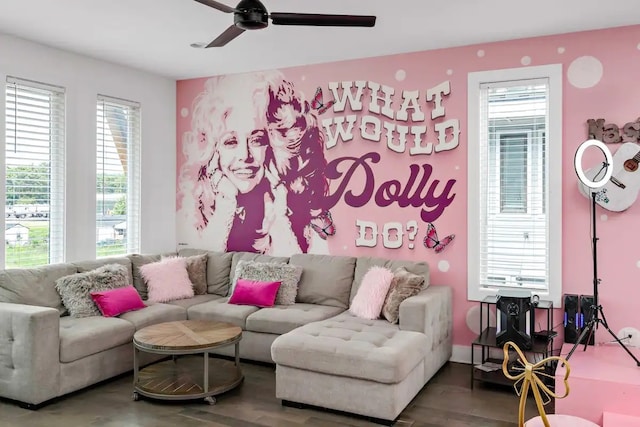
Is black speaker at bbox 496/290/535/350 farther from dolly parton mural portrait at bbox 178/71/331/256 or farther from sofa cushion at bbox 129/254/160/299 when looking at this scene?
sofa cushion at bbox 129/254/160/299

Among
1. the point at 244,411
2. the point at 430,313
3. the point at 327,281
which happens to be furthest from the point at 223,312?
the point at 430,313

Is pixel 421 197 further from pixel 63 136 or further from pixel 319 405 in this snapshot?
pixel 63 136

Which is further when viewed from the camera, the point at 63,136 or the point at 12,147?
the point at 63,136

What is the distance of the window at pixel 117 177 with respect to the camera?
5.14 m

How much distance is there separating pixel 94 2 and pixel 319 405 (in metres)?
3.01

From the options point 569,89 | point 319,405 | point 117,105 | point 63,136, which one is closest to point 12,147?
point 63,136

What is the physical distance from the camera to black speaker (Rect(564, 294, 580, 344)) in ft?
13.4

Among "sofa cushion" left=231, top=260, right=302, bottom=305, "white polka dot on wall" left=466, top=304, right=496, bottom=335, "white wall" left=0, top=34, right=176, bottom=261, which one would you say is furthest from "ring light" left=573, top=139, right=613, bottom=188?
"white wall" left=0, top=34, right=176, bottom=261

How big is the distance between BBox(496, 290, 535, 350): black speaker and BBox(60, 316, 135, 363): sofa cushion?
9.13 ft

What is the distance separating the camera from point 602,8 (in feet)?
12.0

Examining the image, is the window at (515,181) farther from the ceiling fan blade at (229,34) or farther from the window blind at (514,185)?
the ceiling fan blade at (229,34)

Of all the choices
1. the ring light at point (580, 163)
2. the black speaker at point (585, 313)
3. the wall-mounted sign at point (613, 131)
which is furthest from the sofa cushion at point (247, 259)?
the wall-mounted sign at point (613, 131)

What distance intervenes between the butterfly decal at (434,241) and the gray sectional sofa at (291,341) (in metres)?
0.27

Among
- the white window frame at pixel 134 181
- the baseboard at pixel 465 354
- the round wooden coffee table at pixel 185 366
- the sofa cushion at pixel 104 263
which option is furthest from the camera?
the white window frame at pixel 134 181
